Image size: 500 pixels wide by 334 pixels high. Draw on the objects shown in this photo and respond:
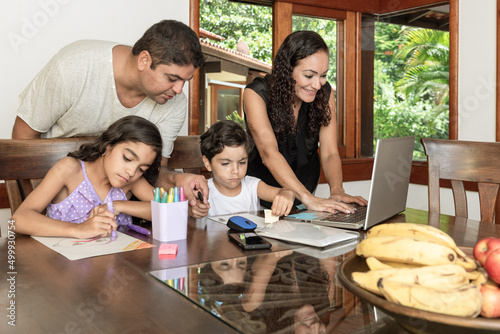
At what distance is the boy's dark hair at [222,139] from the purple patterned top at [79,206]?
0.49 meters

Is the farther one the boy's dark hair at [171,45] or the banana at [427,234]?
the boy's dark hair at [171,45]

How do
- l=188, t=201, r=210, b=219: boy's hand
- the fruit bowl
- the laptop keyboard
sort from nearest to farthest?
the fruit bowl < the laptop keyboard < l=188, t=201, r=210, b=219: boy's hand

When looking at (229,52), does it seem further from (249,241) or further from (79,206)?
(249,241)

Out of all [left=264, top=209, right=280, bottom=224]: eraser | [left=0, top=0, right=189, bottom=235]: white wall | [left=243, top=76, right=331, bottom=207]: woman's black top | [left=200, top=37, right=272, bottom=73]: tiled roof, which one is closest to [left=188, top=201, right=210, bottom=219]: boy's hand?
[left=264, top=209, right=280, bottom=224]: eraser

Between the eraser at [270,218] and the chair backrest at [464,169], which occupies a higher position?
the chair backrest at [464,169]

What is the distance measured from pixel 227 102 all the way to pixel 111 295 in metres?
3.07

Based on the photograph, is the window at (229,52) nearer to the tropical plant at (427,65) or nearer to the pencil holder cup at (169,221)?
the tropical plant at (427,65)

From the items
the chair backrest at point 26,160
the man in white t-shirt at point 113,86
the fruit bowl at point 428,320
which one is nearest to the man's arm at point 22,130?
the man in white t-shirt at point 113,86

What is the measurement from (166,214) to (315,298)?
1.87 feet

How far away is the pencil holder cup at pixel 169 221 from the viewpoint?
1.28 m

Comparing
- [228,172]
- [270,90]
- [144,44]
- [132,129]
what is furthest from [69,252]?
[270,90]

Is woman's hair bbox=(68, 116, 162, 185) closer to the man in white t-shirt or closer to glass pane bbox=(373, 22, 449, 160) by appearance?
the man in white t-shirt

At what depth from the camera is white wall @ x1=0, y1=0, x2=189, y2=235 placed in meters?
2.71

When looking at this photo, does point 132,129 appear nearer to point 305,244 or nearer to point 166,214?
point 166,214
